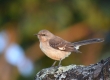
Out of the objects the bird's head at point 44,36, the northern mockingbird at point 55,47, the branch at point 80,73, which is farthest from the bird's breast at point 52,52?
the branch at point 80,73

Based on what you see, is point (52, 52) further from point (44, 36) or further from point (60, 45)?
point (44, 36)

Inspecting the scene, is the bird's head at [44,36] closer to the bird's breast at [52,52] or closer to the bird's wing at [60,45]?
the bird's wing at [60,45]

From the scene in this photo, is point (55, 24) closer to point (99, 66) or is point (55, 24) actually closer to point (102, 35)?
point (102, 35)

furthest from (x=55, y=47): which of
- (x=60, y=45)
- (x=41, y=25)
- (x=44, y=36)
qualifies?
(x=41, y=25)

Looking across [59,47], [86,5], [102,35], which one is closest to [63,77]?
[59,47]

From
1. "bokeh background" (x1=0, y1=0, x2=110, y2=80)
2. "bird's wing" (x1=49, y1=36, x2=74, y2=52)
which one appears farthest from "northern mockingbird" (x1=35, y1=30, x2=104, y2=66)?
"bokeh background" (x1=0, y1=0, x2=110, y2=80)

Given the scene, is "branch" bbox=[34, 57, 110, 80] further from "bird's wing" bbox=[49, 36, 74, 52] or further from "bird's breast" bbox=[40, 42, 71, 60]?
"bird's wing" bbox=[49, 36, 74, 52]
